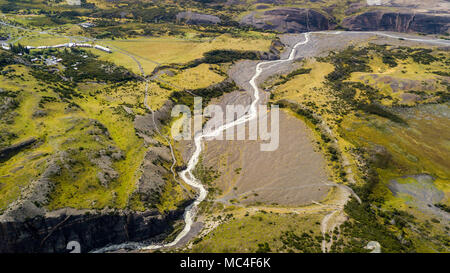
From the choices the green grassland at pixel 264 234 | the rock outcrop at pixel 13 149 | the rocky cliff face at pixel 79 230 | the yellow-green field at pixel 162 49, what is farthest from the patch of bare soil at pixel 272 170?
the yellow-green field at pixel 162 49

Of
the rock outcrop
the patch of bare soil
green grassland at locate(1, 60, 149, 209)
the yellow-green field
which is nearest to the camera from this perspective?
green grassland at locate(1, 60, 149, 209)

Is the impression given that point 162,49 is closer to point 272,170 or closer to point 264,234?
point 272,170

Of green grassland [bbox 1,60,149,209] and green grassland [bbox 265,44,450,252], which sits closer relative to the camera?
green grassland [bbox 1,60,149,209]

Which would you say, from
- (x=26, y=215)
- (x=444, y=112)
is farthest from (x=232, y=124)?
(x=444, y=112)

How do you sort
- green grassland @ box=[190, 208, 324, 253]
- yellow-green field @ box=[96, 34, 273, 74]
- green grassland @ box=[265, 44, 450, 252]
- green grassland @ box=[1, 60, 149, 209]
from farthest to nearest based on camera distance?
yellow-green field @ box=[96, 34, 273, 74]
green grassland @ box=[265, 44, 450, 252]
green grassland @ box=[1, 60, 149, 209]
green grassland @ box=[190, 208, 324, 253]

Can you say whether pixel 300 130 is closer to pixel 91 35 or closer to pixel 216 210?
pixel 216 210

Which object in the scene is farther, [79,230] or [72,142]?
[72,142]

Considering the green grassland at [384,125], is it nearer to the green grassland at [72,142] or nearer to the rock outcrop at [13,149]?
the green grassland at [72,142]

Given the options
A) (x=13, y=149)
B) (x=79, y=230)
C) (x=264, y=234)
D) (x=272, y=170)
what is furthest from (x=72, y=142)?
(x=272, y=170)

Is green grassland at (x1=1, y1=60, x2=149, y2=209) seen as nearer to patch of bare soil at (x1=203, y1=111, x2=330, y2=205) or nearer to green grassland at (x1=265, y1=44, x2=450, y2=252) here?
patch of bare soil at (x1=203, y1=111, x2=330, y2=205)

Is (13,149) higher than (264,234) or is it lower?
higher

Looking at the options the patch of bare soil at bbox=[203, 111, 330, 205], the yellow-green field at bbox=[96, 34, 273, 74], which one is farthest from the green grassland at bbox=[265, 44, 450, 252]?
the yellow-green field at bbox=[96, 34, 273, 74]
